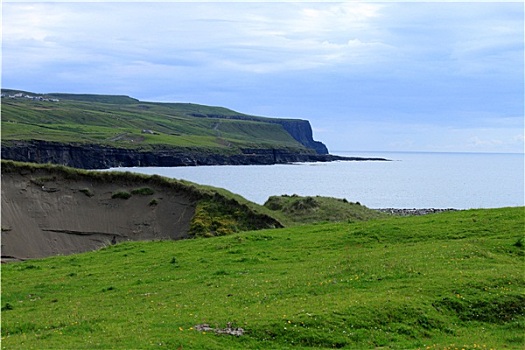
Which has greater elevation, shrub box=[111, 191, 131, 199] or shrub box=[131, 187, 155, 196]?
shrub box=[131, 187, 155, 196]

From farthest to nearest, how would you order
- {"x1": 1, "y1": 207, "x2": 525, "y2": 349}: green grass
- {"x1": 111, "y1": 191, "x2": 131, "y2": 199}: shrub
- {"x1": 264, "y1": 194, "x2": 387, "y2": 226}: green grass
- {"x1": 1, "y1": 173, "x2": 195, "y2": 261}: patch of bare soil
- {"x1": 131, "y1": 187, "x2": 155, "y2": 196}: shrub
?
{"x1": 131, "y1": 187, "x2": 155, "y2": 196}: shrub → {"x1": 111, "y1": 191, "x2": 131, "y2": 199}: shrub → {"x1": 264, "y1": 194, "x2": 387, "y2": 226}: green grass → {"x1": 1, "y1": 173, "x2": 195, "y2": 261}: patch of bare soil → {"x1": 1, "y1": 207, "x2": 525, "y2": 349}: green grass

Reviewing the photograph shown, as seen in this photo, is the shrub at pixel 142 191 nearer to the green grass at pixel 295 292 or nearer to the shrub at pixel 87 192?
the shrub at pixel 87 192

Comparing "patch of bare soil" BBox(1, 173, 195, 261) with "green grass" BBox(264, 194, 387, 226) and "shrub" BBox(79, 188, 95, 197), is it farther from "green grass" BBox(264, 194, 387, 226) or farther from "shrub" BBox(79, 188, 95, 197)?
"green grass" BBox(264, 194, 387, 226)

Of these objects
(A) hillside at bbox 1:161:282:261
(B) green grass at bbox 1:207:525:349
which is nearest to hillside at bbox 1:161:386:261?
(A) hillside at bbox 1:161:282:261

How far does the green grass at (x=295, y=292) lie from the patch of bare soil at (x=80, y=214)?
12.1 m

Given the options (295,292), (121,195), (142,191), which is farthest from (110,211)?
(295,292)

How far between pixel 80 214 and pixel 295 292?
3264 cm

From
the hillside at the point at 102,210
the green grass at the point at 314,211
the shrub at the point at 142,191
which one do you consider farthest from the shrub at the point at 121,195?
the green grass at the point at 314,211

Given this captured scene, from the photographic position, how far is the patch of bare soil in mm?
47781

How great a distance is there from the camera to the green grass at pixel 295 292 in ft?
61.8

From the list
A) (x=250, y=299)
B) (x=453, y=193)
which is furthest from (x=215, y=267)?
(x=453, y=193)

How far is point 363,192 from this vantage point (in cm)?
13838

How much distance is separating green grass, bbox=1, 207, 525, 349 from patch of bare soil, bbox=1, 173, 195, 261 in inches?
476

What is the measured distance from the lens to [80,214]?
50969 mm
